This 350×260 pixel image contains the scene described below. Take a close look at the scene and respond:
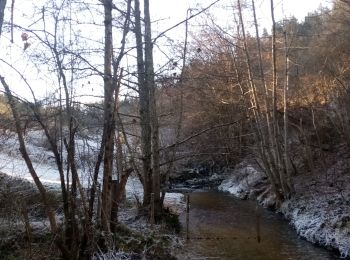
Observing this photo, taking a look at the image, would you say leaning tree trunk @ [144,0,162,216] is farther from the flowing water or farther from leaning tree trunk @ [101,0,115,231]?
leaning tree trunk @ [101,0,115,231]

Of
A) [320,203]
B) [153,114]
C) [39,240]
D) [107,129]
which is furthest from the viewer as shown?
[320,203]

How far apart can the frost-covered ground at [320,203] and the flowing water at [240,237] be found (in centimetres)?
32

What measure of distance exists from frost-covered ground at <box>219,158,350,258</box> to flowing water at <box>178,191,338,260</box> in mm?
324

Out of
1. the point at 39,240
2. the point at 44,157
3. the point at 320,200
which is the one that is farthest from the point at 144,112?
the point at 320,200

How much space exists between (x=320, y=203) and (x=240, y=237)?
11.1ft

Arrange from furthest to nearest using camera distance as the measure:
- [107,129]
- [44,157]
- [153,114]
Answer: [153,114], [44,157], [107,129]

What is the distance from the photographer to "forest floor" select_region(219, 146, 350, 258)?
1155cm

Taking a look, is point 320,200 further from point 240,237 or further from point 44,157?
point 44,157

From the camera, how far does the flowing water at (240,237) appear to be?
10688mm

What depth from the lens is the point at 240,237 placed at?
12570mm

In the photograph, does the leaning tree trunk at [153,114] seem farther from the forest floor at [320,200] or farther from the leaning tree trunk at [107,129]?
the forest floor at [320,200]

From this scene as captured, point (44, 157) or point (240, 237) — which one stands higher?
point (44, 157)

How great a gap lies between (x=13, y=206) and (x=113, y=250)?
2.18 metres

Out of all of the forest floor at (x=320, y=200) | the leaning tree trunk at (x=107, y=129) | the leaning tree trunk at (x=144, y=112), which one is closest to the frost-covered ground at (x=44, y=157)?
the leaning tree trunk at (x=107, y=129)
